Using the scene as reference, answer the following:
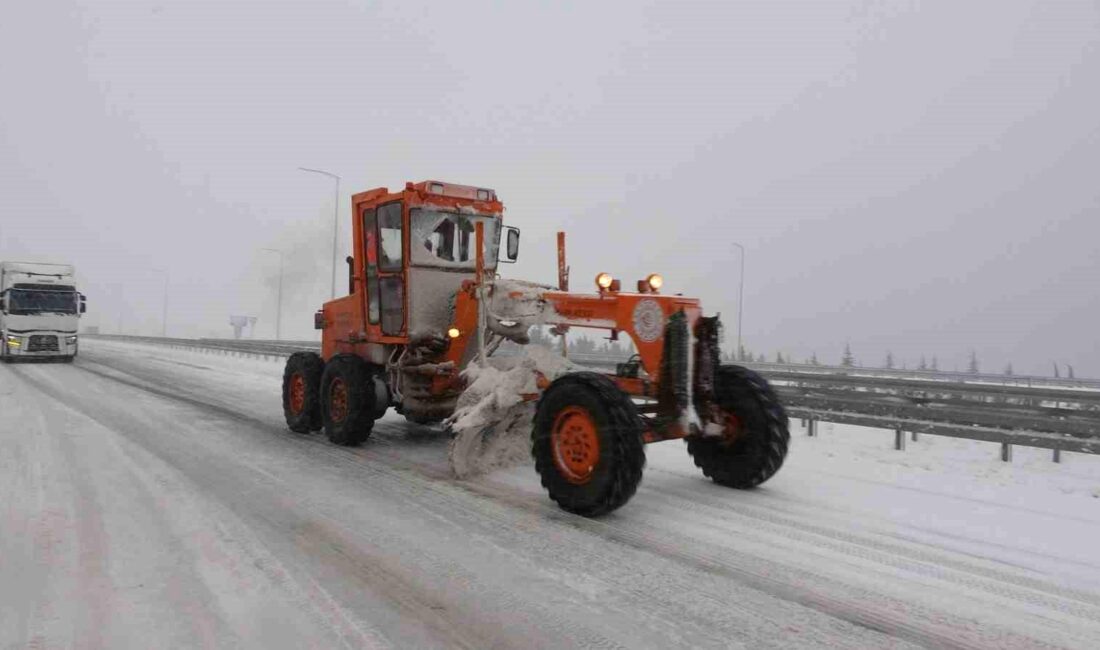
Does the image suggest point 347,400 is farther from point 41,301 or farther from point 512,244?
point 41,301

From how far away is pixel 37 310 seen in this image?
2186 cm

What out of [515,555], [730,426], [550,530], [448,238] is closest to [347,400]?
[448,238]

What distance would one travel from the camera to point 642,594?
3738mm

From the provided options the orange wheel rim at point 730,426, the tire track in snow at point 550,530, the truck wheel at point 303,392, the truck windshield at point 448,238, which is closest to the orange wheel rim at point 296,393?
the truck wheel at point 303,392

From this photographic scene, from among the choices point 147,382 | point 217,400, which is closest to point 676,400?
point 217,400

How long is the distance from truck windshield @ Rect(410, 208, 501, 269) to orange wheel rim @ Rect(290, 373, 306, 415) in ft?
8.83

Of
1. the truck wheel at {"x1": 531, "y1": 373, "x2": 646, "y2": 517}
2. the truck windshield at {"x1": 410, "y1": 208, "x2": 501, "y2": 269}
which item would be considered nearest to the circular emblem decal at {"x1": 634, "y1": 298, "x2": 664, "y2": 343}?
the truck wheel at {"x1": 531, "y1": 373, "x2": 646, "y2": 517}

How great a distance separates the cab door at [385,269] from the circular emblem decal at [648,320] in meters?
3.34

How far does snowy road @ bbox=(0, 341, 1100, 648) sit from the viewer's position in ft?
10.9

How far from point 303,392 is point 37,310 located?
18287mm

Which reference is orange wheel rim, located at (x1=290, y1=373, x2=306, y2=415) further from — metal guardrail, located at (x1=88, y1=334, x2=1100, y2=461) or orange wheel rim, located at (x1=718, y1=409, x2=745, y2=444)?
orange wheel rim, located at (x1=718, y1=409, x2=745, y2=444)

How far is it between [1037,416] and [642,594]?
6211 millimetres

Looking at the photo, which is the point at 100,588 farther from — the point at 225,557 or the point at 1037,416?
the point at 1037,416

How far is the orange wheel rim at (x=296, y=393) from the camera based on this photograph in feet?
30.2
